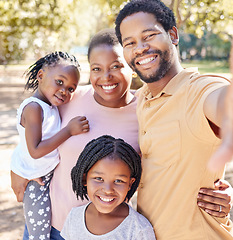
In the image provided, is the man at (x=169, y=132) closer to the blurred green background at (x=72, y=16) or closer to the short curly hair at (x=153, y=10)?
the short curly hair at (x=153, y=10)

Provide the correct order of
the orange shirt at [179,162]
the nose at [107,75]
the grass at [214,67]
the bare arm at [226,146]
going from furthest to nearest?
the grass at [214,67] → the nose at [107,75] → the orange shirt at [179,162] → the bare arm at [226,146]

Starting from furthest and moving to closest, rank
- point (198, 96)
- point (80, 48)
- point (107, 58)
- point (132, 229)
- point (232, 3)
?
point (80, 48) → point (232, 3) → point (107, 58) → point (132, 229) → point (198, 96)

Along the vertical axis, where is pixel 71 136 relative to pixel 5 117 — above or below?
above

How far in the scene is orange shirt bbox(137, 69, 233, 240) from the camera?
1.51m

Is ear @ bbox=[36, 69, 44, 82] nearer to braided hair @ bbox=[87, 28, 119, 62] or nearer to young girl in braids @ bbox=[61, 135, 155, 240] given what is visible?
braided hair @ bbox=[87, 28, 119, 62]

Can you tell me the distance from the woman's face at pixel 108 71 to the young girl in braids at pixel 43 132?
0.26 m

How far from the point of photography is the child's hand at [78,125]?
223cm

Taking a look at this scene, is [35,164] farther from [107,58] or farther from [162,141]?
[162,141]

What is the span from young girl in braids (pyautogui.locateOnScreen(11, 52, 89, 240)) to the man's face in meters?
0.68

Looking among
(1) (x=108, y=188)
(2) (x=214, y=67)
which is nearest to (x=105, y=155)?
(1) (x=108, y=188)

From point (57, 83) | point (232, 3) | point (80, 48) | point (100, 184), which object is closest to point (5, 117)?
point (232, 3)

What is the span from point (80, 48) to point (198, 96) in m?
74.5

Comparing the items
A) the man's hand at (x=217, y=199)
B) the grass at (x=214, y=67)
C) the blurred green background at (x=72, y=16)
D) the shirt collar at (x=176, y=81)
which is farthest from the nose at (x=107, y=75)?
the grass at (x=214, y=67)

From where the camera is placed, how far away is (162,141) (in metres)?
1.67
